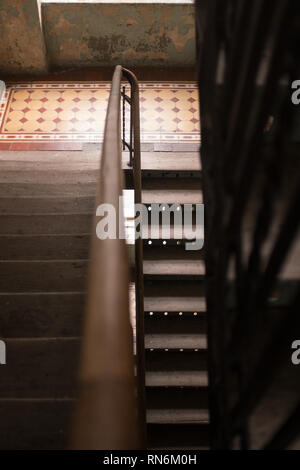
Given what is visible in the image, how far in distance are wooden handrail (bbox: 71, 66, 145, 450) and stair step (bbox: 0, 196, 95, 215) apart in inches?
75.4

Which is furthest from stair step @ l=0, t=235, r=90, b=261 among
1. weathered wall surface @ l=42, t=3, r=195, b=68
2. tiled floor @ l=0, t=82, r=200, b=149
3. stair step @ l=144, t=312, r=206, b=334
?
weathered wall surface @ l=42, t=3, r=195, b=68

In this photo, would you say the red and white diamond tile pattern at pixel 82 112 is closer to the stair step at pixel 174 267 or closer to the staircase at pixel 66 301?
the staircase at pixel 66 301

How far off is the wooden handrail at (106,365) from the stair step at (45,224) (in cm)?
164

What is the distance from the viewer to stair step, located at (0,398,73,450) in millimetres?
1490

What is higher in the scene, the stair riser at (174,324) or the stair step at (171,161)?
the stair step at (171,161)

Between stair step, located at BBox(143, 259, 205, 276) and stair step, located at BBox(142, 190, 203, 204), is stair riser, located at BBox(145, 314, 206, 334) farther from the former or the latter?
stair step, located at BBox(142, 190, 203, 204)

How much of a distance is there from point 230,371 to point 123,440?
1.91 feet

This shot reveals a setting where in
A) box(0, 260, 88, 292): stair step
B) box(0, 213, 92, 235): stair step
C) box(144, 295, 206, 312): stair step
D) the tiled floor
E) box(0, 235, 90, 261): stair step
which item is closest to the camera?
box(0, 260, 88, 292): stair step

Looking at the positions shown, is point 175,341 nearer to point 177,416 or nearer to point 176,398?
point 176,398

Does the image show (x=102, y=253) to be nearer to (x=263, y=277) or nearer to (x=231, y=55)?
(x=263, y=277)

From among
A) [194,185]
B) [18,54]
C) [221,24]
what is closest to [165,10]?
[18,54]

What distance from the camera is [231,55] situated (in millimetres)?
1037

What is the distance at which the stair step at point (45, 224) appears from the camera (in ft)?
8.83

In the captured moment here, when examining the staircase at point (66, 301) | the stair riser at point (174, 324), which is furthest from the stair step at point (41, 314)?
the stair riser at point (174, 324)
